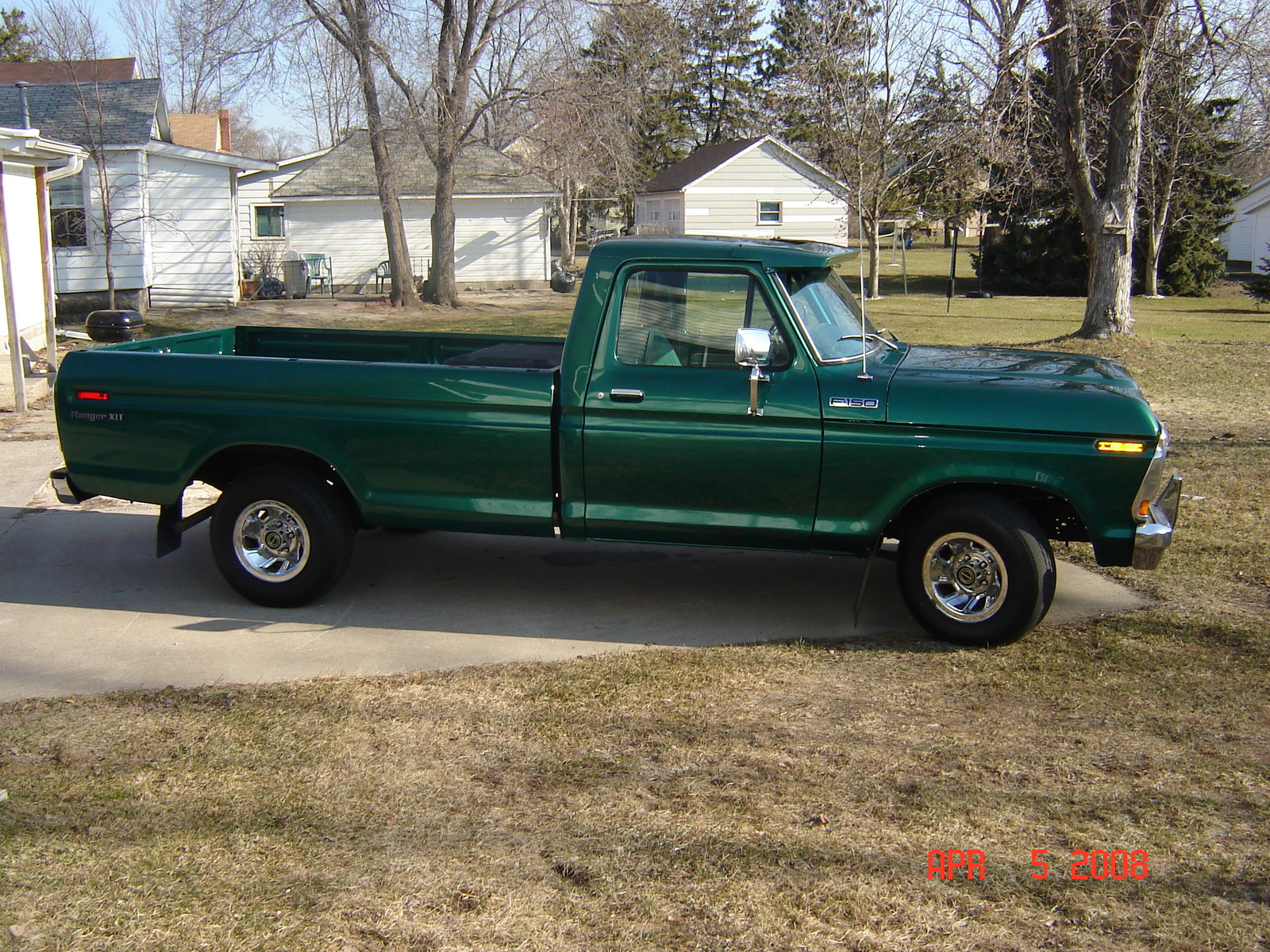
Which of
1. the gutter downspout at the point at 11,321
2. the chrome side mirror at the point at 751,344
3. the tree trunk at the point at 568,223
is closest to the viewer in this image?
the chrome side mirror at the point at 751,344

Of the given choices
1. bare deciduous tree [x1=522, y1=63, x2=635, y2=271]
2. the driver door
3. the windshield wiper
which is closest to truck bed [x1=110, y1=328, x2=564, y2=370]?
the driver door

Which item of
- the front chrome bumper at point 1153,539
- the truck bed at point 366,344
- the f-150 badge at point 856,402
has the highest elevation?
the truck bed at point 366,344

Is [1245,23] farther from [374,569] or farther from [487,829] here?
[487,829]

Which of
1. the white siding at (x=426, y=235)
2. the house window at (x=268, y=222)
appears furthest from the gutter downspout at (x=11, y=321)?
the house window at (x=268, y=222)

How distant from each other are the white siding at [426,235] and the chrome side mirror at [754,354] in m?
29.3

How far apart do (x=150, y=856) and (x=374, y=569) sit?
11.2 ft

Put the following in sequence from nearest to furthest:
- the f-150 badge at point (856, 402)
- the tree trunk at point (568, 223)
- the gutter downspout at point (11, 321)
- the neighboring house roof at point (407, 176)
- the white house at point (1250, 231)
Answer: the f-150 badge at point (856, 402) < the gutter downspout at point (11, 321) < the neighboring house roof at point (407, 176) < the white house at point (1250, 231) < the tree trunk at point (568, 223)

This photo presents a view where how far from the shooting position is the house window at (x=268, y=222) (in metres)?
36.0

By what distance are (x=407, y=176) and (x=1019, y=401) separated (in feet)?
100

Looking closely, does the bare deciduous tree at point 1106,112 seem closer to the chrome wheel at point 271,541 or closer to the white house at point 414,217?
the chrome wheel at point 271,541

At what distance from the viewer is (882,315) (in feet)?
83.9

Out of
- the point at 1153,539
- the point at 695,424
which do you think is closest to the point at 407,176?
the point at 695,424

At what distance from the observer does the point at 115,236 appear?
76.1 feet

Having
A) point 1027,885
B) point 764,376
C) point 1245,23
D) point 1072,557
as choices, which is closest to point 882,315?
point 1245,23
